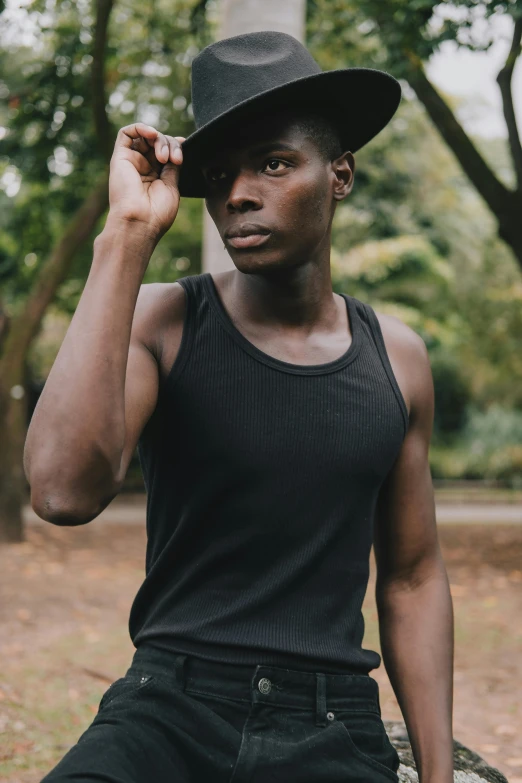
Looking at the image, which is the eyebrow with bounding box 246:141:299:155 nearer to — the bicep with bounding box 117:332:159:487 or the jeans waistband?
the bicep with bounding box 117:332:159:487

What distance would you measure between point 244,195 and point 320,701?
128 centimetres

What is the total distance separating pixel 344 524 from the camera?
2455 millimetres

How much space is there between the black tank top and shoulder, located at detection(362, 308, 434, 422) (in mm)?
219

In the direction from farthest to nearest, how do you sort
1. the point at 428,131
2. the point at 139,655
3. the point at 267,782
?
the point at 428,131, the point at 139,655, the point at 267,782

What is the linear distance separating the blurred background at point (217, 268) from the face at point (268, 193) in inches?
139

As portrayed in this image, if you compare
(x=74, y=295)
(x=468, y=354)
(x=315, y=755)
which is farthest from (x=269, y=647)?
(x=468, y=354)

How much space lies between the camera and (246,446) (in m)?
2.36

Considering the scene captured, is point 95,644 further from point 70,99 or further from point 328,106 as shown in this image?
point 70,99

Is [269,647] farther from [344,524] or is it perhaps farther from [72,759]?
[72,759]

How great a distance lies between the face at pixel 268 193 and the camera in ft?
7.80

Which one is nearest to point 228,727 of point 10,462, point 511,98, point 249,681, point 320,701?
point 249,681

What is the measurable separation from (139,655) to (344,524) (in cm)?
63

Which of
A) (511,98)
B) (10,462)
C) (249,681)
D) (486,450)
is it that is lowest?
(486,450)

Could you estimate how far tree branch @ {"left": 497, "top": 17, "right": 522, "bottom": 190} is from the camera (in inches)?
324
